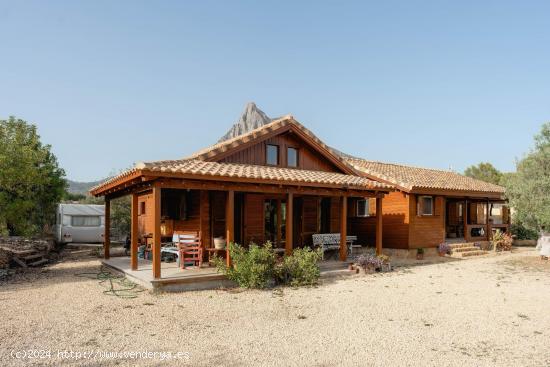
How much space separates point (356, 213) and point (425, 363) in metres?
14.7

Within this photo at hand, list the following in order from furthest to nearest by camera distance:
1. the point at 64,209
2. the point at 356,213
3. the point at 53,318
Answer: the point at 64,209, the point at 356,213, the point at 53,318

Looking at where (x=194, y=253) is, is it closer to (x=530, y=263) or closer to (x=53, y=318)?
(x=53, y=318)

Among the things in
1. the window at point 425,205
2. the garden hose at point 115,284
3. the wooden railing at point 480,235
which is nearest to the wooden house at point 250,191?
the garden hose at point 115,284

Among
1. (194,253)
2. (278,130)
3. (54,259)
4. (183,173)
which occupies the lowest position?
(54,259)

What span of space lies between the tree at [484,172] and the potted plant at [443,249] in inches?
1189

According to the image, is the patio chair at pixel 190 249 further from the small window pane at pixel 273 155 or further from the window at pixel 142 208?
the window at pixel 142 208

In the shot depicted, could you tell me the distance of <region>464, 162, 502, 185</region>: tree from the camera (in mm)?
45350

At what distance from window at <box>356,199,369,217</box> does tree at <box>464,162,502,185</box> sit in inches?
1231

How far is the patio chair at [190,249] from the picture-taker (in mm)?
11962

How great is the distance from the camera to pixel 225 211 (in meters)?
13.8

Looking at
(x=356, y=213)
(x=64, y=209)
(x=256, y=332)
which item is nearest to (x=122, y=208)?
(x=64, y=209)

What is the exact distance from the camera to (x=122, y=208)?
29.2 m

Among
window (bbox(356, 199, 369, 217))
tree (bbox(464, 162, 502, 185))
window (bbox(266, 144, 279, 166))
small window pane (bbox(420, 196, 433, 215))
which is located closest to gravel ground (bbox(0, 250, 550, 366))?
window (bbox(266, 144, 279, 166))

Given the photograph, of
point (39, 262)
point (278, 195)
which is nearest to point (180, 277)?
point (278, 195)
